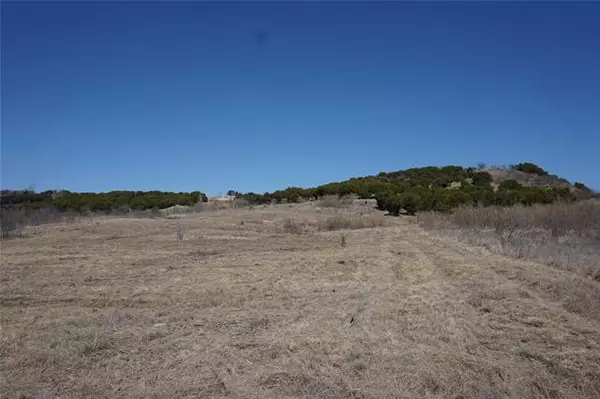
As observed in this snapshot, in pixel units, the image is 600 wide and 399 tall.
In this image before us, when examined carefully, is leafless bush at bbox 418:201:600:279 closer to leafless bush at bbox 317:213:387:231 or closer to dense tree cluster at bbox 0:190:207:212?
leafless bush at bbox 317:213:387:231

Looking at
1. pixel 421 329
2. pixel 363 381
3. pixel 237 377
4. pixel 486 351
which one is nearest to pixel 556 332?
pixel 486 351

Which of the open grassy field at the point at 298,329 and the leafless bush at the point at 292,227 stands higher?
the leafless bush at the point at 292,227

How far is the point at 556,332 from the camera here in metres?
6.63

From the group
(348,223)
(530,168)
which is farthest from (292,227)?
(530,168)

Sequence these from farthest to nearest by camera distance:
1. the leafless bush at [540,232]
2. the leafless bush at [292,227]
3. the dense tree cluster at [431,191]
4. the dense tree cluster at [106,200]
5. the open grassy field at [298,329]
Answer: the dense tree cluster at [106,200] → the dense tree cluster at [431,191] → the leafless bush at [292,227] → the leafless bush at [540,232] → the open grassy field at [298,329]

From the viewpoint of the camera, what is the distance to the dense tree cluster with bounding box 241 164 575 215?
31.6 m

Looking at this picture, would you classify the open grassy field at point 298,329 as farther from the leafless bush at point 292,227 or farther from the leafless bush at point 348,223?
the leafless bush at point 348,223

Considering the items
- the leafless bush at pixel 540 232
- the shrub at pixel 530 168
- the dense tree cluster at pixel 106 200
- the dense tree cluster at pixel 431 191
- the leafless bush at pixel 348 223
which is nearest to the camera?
the leafless bush at pixel 540 232

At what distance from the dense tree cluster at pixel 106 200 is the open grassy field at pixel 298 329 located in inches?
1309

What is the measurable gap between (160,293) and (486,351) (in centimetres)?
574

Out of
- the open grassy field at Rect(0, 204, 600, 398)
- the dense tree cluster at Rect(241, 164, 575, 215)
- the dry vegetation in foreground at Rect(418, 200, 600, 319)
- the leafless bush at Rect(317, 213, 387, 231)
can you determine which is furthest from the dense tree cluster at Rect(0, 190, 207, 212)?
the open grassy field at Rect(0, 204, 600, 398)

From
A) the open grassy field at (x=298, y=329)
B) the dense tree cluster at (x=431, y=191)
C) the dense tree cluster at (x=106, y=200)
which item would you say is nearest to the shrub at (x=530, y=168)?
the dense tree cluster at (x=431, y=191)

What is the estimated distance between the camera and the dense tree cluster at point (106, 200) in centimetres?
4619

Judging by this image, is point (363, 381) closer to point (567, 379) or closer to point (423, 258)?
point (567, 379)
